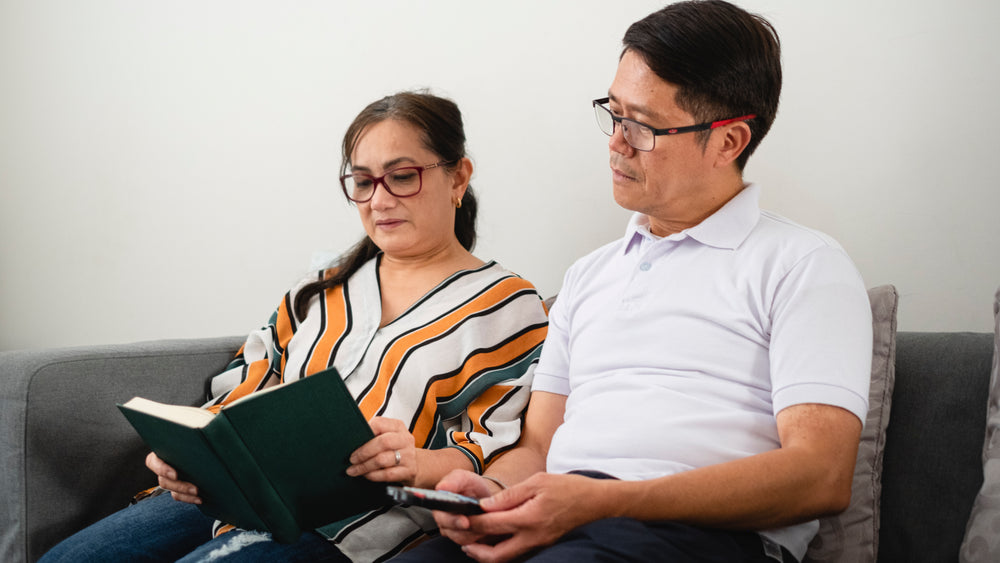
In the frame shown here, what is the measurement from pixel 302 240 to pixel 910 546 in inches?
64.9

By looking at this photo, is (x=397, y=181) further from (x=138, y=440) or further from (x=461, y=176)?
(x=138, y=440)

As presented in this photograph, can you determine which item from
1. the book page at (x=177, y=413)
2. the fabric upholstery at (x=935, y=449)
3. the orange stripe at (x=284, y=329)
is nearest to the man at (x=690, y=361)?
the fabric upholstery at (x=935, y=449)

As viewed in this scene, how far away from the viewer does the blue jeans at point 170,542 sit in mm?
1212

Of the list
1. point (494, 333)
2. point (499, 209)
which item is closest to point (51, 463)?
point (494, 333)

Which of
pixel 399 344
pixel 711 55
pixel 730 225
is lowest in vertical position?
pixel 399 344

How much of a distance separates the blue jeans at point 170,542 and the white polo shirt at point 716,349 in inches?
16.7

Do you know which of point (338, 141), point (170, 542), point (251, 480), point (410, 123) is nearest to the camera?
point (251, 480)

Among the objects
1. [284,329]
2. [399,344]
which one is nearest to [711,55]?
[399,344]

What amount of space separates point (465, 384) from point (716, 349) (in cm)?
48

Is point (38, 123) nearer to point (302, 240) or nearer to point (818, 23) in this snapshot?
point (302, 240)

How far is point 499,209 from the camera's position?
6.38 feet

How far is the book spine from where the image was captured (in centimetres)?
100

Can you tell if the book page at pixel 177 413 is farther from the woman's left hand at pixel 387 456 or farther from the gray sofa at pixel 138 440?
the gray sofa at pixel 138 440

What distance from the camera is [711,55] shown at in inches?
45.1
